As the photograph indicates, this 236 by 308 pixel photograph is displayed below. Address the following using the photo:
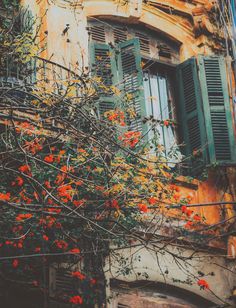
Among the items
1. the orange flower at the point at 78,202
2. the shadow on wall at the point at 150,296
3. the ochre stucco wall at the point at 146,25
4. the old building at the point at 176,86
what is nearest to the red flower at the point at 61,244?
the orange flower at the point at 78,202

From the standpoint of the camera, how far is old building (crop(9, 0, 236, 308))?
10695mm

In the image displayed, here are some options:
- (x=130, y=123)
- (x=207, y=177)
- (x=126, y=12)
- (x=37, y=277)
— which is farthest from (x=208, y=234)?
(x=126, y=12)

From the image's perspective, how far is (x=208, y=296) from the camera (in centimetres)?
1086

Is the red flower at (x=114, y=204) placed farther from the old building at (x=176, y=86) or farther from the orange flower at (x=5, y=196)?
the old building at (x=176, y=86)

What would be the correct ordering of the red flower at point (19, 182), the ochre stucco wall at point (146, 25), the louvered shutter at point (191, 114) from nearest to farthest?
1. the red flower at point (19, 182)
2. the ochre stucco wall at point (146, 25)
3. the louvered shutter at point (191, 114)

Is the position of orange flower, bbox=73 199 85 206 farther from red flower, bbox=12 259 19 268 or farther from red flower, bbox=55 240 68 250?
red flower, bbox=12 259 19 268

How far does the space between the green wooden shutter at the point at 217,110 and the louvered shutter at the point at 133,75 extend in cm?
109

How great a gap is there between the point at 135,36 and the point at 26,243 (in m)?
4.92

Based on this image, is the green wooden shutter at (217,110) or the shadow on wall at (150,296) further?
the green wooden shutter at (217,110)

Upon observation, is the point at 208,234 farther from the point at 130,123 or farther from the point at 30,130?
the point at 30,130

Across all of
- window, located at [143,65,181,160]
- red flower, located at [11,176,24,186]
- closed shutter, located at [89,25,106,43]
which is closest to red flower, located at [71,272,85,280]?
red flower, located at [11,176,24,186]

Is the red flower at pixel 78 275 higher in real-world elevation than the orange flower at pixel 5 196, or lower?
lower

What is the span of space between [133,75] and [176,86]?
1.24 meters

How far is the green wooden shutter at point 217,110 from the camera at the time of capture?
11812 millimetres
